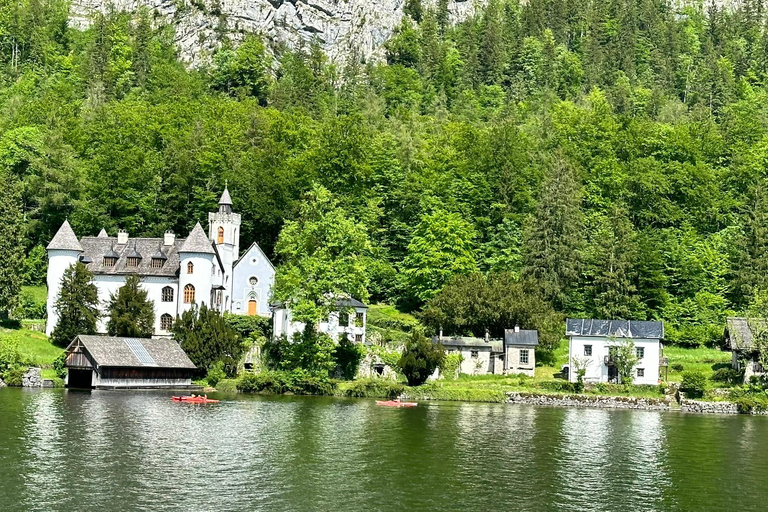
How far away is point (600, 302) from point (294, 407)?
37.8 m

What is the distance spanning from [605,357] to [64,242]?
150 ft

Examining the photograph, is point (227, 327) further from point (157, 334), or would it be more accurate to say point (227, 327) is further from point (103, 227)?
point (103, 227)

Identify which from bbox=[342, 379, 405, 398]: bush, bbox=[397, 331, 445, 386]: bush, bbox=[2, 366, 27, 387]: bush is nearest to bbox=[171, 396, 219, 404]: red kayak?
bbox=[342, 379, 405, 398]: bush

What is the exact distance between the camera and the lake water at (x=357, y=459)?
103ft

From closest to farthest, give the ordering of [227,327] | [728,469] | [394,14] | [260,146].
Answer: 1. [728,469]
2. [227,327]
3. [260,146]
4. [394,14]

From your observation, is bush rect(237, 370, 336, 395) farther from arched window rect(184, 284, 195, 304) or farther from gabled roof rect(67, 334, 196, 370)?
arched window rect(184, 284, 195, 304)

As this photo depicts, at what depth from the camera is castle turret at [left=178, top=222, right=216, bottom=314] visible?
82.1 metres

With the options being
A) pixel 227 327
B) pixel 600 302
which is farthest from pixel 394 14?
pixel 227 327

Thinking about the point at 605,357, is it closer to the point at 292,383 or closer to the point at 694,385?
the point at 694,385

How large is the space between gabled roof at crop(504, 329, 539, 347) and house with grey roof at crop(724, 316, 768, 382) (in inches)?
584

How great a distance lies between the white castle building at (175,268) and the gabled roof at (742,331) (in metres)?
40.4

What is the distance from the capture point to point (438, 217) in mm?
90375

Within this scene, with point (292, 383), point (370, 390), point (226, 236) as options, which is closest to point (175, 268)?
point (226, 236)

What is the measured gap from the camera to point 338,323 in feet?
254
